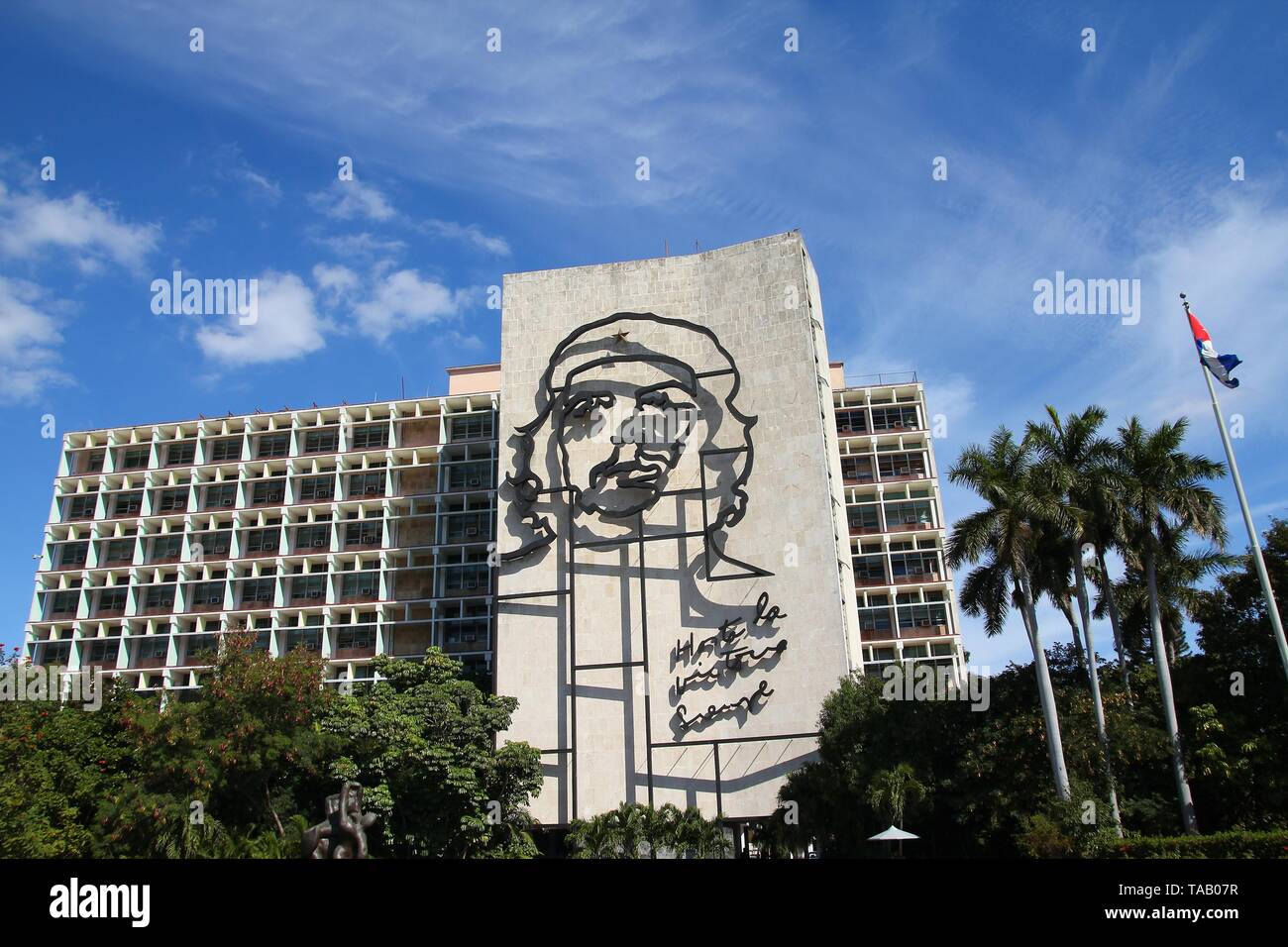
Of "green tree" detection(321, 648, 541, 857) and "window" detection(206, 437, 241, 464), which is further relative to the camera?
"window" detection(206, 437, 241, 464)

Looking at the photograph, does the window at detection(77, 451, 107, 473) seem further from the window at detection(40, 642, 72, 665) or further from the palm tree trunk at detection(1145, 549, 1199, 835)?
the palm tree trunk at detection(1145, 549, 1199, 835)

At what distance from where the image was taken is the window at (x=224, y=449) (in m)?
84.1

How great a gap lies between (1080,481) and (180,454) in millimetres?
72990

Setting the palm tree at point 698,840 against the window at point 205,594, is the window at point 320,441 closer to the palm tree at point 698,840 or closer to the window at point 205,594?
the window at point 205,594

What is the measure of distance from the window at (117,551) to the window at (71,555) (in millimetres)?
1546

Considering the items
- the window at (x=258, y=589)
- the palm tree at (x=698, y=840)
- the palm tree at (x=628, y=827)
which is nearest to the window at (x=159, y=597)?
the window at (x=258, y=589)

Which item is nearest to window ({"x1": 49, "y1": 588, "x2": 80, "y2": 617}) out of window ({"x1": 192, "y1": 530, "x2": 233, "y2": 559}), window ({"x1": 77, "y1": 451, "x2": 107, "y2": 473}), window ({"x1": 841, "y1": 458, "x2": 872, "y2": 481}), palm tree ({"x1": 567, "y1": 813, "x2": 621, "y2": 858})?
window ({"x1": 192, "y1": 530, "x2": 233, "y2": 559})

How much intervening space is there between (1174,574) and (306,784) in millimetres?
37487

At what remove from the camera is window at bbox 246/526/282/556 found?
260 ft

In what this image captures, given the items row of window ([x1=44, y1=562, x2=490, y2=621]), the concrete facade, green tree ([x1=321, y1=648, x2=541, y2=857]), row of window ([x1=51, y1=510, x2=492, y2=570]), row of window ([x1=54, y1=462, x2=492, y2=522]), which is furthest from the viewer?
row of window ([x1=54, y1=462, x2=492, y2=522])

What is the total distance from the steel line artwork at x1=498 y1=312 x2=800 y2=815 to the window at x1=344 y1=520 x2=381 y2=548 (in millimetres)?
28645
